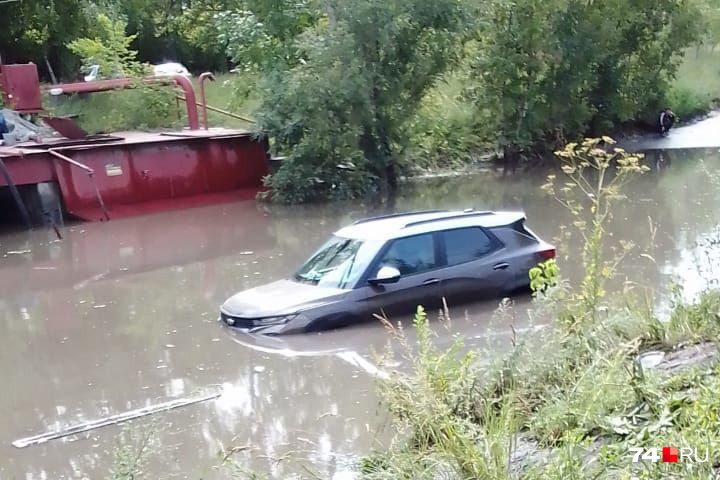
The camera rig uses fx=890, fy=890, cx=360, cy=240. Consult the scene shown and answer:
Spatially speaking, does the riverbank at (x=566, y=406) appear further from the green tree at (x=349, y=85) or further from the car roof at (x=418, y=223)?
the green tree at (x=349, y=85)

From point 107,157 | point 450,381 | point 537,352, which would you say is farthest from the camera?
point 107,157

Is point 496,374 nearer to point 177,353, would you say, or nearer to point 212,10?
point 177,353

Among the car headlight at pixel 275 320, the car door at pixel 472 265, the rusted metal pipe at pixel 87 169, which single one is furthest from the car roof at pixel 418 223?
the rusted metal pipe at pixel 87 169

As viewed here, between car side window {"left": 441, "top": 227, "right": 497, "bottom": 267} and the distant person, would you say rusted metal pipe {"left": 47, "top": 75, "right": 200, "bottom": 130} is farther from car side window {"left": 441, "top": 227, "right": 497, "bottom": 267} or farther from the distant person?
A: the distant person

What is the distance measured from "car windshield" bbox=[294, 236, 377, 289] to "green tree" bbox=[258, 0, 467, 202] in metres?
10.9

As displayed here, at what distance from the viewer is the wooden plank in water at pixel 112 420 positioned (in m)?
7.91

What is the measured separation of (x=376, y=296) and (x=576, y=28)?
68.5 feet

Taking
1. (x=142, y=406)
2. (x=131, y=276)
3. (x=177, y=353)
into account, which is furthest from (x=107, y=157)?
(x=142, y=406)

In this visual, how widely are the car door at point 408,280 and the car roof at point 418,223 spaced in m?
0.13

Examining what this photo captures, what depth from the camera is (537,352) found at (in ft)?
22.1

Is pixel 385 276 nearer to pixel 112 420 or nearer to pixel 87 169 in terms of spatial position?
pixel 112 420

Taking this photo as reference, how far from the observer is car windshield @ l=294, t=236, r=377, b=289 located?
416 inches

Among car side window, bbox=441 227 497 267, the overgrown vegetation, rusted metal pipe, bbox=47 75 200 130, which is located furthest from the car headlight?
rusted metal pipe, bbox=47 75 200 130

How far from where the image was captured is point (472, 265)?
11.2 meters
